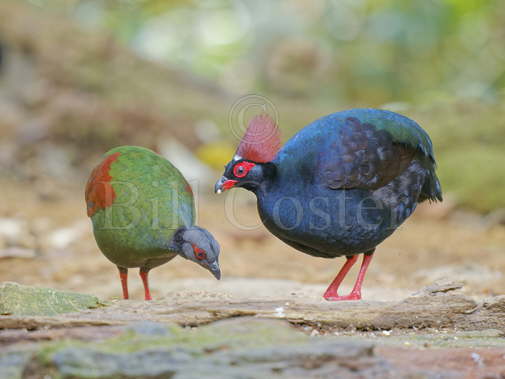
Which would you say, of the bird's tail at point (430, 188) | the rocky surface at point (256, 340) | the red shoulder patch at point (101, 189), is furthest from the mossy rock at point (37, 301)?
the bird's tail at point (430, 188)

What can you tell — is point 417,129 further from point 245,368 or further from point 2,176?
point 2,176

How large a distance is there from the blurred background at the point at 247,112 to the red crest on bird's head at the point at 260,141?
809 mm

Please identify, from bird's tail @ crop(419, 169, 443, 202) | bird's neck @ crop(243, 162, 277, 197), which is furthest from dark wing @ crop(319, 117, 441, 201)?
bird's neck @ crop(243, 162, 277, 197)

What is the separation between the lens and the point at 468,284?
579cm

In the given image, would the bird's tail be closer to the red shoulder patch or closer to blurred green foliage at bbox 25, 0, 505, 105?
the red shoulder patch

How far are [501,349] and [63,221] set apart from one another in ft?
22.1

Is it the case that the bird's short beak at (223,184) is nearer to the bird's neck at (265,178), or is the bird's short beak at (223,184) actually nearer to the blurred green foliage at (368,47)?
the bird's neck at (265,178)

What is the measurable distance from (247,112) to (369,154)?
209 cm

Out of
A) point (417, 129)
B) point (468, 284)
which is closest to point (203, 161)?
point (468, 284)

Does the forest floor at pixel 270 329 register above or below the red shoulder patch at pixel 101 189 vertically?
below

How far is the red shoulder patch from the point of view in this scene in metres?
4.33

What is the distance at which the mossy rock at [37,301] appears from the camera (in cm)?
339

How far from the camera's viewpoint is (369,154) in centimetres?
425

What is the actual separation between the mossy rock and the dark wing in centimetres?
161
